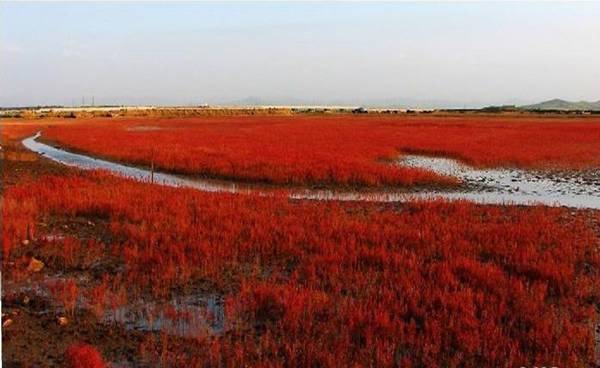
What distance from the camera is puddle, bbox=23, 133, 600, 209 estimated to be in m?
18.6

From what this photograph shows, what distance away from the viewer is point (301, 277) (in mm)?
9492

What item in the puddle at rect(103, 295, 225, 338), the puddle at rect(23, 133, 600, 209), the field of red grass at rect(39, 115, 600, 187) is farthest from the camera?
the field of red grass at rect(39, 115, 600, 187)

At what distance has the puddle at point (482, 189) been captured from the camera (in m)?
18.6

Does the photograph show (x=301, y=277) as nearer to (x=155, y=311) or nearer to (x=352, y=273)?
(x=352, y=273)

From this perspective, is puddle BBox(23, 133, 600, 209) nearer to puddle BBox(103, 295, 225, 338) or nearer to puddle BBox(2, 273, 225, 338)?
puddle BBox(2, 273, 225, 338)

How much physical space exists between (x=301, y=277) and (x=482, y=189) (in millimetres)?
13322

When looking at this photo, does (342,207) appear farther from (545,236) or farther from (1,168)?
(1,168)

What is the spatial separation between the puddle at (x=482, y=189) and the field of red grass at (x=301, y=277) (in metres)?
2.44

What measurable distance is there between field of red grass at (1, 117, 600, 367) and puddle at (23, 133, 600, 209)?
8.02ft

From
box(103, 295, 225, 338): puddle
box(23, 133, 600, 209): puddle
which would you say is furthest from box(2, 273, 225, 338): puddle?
box(23, 133, 600, 209): puddle

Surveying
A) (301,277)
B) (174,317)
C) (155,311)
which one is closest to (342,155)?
(301,277)

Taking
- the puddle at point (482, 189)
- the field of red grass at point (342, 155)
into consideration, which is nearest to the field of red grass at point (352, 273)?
the puddle at point (482, 189)

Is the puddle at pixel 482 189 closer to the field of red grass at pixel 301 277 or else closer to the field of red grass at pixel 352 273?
the field of red grass at pixel 301 277

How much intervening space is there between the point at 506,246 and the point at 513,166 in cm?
1752
